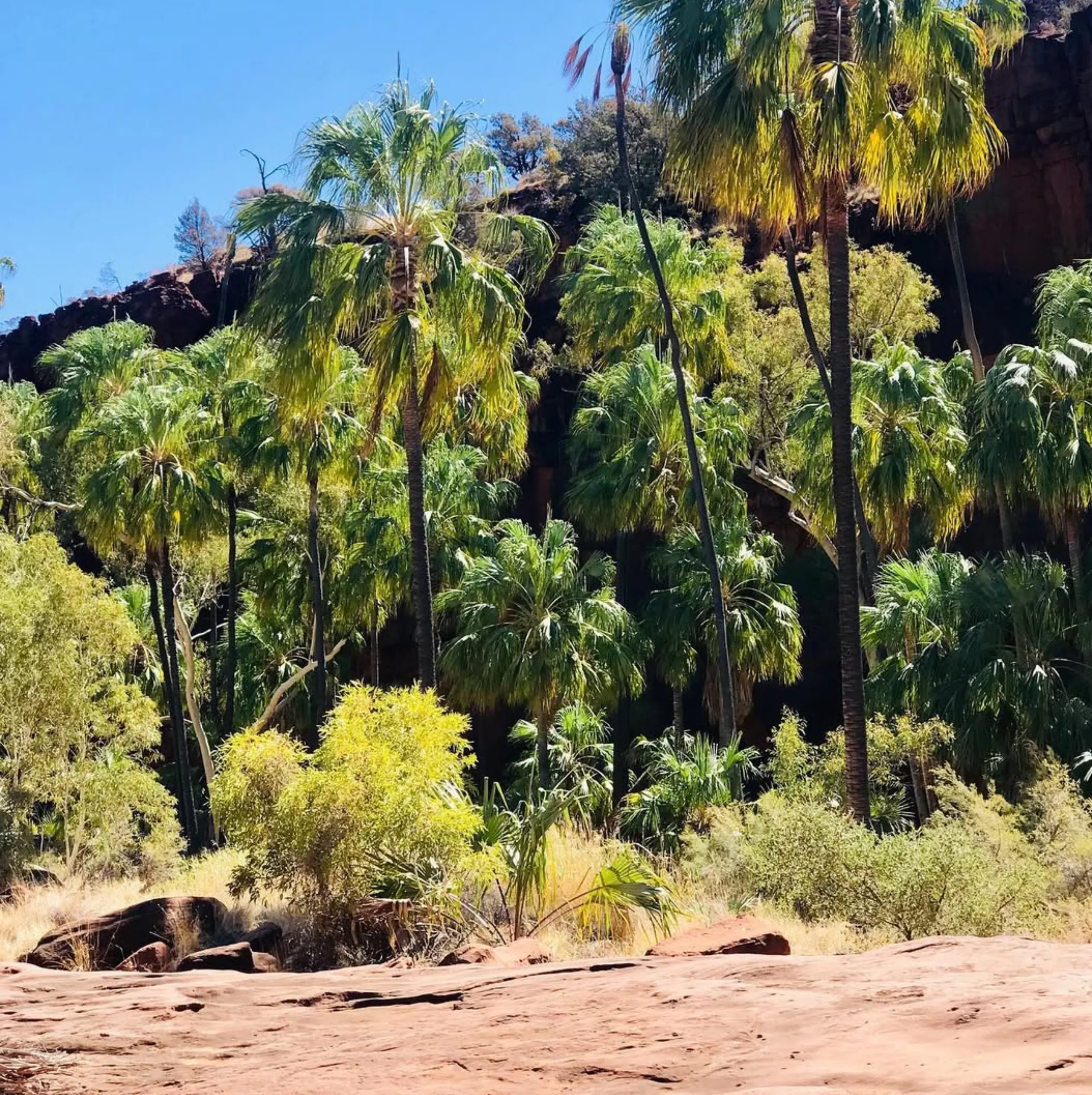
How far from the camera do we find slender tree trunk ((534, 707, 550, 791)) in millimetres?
25484

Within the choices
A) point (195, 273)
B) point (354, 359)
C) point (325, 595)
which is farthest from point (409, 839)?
point (195, 273)

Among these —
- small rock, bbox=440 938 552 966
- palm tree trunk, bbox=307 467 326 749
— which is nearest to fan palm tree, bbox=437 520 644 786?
palm tree trunk, bbox=307 467 326 749

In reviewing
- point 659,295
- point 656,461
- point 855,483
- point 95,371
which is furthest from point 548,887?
point 95,371

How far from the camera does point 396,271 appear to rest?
60.8ft

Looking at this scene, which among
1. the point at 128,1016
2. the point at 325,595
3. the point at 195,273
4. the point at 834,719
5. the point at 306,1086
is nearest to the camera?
the point at 306,1086

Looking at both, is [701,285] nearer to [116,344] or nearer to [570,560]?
[570,560]

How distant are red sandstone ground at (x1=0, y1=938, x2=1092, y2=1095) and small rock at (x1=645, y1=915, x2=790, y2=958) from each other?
0.89 metres

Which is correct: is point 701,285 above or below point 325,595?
above

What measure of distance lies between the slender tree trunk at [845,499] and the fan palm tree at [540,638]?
10421 millimetres

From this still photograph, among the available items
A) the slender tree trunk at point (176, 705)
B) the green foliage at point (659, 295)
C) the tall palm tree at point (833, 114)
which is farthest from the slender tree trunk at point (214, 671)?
the tall palm tree at point (833, 114)

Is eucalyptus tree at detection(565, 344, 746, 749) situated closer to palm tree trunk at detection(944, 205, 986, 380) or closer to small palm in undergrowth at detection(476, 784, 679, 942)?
palm tree trunk at detection(944, 205, 986, 380)

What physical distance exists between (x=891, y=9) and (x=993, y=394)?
8.97 m

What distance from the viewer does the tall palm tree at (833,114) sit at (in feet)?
49.4

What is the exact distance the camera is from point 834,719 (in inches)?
1452
